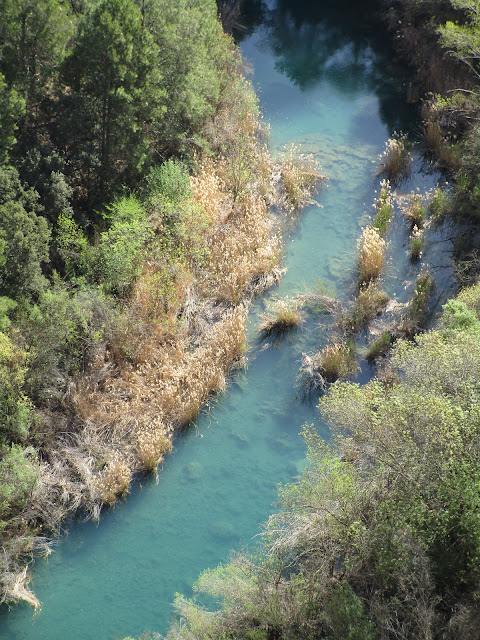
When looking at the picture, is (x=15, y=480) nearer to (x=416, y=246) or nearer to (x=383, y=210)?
(x=416, y=246)

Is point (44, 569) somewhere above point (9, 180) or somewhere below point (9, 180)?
below

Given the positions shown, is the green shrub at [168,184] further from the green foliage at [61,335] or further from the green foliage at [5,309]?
the green foliage at [5,309]

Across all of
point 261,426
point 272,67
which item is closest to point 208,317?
point 261,426

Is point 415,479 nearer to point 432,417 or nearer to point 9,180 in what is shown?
point 432,417

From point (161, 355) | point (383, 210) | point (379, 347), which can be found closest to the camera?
point (161, 355)

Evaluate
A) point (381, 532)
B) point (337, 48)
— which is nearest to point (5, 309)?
point (381, 532)

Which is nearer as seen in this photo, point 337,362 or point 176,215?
point 337,362

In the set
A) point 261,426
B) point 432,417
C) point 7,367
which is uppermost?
point 432,417
